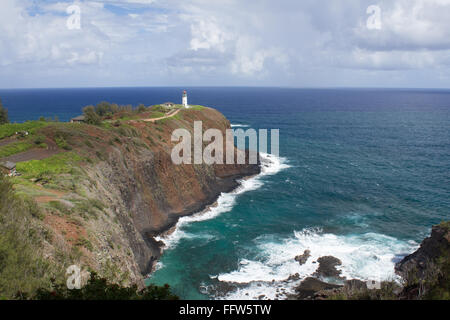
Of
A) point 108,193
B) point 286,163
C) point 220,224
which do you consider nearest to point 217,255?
point 220,224

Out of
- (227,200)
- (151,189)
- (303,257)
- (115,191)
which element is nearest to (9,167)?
(115,191)

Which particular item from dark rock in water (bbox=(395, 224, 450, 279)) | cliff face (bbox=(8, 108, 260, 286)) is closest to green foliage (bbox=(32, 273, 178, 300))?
cliff face (bbox=(8, 108, 260, 286))

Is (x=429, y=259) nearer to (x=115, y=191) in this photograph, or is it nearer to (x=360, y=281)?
(x=360, y=281)

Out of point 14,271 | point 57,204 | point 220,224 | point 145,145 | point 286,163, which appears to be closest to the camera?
point 14,271

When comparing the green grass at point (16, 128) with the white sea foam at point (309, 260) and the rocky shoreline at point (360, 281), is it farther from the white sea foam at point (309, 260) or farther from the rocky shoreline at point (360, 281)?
the rocky shoreline at point (360, 281)

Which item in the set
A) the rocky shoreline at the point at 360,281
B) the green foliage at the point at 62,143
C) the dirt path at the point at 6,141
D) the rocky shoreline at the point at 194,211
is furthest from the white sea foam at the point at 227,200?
the dirt path at the point at 6,141

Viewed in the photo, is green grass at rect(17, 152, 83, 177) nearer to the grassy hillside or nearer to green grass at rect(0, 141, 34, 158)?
the grassy hillside
